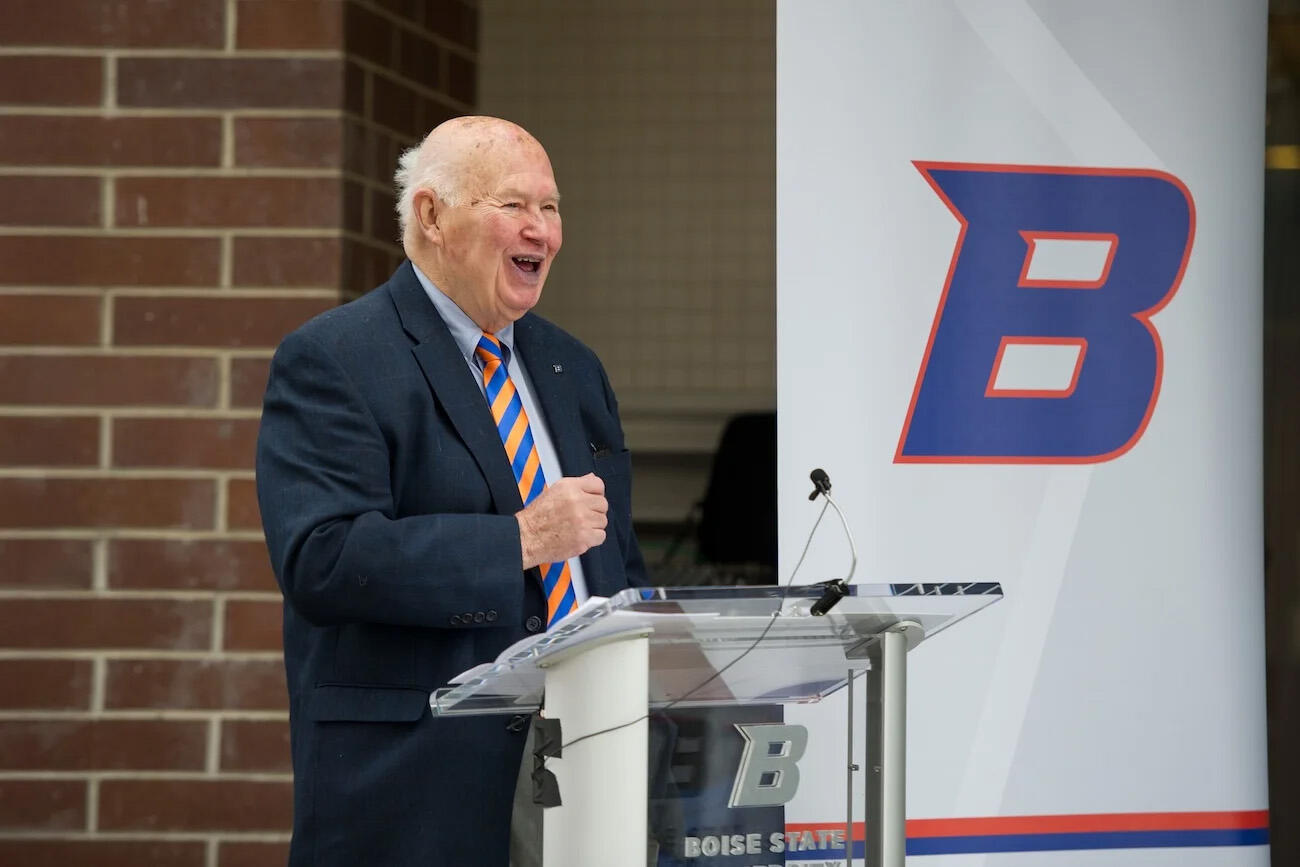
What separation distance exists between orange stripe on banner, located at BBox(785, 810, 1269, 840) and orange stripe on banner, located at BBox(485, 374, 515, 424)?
114 centimetres

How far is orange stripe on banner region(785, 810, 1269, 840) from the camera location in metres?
2.76

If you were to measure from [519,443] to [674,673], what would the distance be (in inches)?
24.0

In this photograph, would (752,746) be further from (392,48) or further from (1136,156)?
(392,48)

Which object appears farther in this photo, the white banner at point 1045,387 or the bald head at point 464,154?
the white banner at point 1045,387

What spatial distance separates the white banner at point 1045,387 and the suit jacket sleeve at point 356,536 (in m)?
0.89

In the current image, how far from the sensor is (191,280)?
3.17m

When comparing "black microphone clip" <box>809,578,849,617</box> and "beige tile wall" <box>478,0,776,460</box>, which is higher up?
"beige tile wall" <box>478,0,776,460</box>

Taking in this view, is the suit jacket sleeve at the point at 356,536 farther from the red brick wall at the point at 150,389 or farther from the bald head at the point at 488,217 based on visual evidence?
the red brick wall at the point at 150,389

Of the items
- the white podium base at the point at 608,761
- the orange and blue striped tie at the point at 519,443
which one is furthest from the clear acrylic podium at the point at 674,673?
the orange and blue striped tie at the point at 519,443

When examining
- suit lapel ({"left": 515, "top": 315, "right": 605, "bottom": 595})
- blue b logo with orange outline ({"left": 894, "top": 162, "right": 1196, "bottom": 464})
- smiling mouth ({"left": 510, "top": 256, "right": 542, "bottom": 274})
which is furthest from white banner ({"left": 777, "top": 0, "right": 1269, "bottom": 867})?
smiling mouth ({"left": 510, "top": 256, "right": 542, "bottom": 274})

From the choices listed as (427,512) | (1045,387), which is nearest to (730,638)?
(427,512)

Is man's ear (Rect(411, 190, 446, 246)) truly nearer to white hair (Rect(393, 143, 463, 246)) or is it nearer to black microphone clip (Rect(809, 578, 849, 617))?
white hair (Rect(393, 143, 463, 246))

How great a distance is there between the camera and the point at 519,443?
216 centimetres

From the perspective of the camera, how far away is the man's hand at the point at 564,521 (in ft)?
6.22
